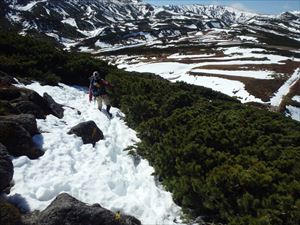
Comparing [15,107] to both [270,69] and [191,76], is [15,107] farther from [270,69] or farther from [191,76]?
[270,69]

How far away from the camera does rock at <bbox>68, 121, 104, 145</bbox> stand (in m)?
15.0

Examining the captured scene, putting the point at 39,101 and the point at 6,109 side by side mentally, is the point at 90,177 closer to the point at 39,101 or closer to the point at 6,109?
the point at 6,109

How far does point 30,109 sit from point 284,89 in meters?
43.2

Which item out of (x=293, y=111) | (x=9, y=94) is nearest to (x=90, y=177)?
(x=9, y=94)

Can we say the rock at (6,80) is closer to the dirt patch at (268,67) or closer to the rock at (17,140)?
the rock at (17,140)

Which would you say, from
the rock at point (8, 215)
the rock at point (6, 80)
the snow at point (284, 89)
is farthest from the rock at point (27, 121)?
the snow at point (284, 89)

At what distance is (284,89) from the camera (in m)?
50.9

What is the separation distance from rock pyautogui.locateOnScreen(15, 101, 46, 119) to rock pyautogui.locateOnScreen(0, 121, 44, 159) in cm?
296

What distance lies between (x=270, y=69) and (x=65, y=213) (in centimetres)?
6322

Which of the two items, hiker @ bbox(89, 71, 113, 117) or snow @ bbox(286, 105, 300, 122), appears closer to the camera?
hiker @ bbox(89, 71, 113, 117)

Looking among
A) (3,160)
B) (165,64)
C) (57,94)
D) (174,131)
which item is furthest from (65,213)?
(165,64)

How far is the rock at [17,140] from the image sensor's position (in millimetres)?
11492

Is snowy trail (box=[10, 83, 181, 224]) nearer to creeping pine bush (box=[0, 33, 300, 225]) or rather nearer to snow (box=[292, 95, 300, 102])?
creeping pine bush (box=[0, 33, 300, 225])

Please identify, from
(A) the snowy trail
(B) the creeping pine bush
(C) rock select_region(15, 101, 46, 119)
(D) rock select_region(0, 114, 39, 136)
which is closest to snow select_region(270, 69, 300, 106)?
(B) the creeping pine bush
